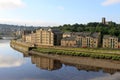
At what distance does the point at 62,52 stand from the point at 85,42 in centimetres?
1021

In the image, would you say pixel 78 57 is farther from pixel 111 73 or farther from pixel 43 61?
pixel 111 73

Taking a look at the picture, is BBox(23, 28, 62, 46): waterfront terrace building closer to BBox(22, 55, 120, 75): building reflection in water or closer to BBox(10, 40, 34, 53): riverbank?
BBox(10, 40, 34, 53): riverbank

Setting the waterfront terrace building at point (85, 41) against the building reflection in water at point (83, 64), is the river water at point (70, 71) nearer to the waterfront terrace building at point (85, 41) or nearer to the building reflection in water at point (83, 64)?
the building reflection in water at point (83, 64)

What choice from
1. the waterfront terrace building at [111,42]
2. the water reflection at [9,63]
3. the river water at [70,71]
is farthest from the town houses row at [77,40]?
the water reflection at [9,63]

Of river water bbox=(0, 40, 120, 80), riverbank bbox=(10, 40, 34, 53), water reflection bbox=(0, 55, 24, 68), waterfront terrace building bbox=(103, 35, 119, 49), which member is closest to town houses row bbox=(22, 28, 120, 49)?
waterfront terrace building bbox=(103, 35, 119, 49)

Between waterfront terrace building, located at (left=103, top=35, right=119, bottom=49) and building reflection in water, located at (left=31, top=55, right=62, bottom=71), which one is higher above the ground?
waterfront terrace building, located at (left=103, top=35, right=119, bottom=49)

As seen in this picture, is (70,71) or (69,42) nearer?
(70,71)

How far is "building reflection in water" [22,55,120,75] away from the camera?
1564 inches

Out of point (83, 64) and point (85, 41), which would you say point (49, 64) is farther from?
point (85, 41)

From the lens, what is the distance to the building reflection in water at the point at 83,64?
39.7 m

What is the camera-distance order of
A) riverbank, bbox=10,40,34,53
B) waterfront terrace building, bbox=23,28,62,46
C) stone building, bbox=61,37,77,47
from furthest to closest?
waterfront terrace building, bbox=23,28,62,46
riverbank, bbox=10,40,34,53
stone building, bbox=61,37,77,47

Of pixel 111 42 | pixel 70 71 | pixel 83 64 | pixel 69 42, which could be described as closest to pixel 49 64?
pixel 83 64

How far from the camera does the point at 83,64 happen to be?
44.3m

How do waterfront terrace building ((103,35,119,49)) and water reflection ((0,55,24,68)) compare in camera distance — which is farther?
waterfront terrace building ((103,35,119,49))
